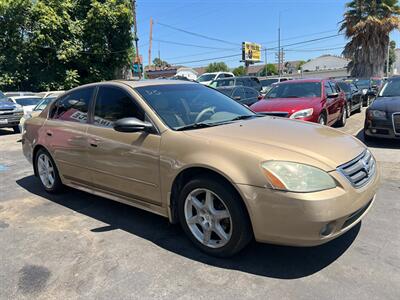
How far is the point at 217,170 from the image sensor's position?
3146mm

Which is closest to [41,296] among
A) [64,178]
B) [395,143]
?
[64,178]

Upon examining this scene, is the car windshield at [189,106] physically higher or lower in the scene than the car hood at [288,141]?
higher

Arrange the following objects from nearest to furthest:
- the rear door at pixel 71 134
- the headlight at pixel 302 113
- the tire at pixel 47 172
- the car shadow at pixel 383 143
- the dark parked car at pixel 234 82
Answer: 1. the rear door at pixel 71 134
2. the tire at pixel 47 172
3. the car shadow at pixel 383 143
4. the headlight at pixel 302 113
5. the dark parked car at pixel 234 82

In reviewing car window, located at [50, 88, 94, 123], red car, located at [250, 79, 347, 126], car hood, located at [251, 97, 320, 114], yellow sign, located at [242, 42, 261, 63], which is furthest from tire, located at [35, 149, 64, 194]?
yellow sign, located at [242, 42, 261, 63]

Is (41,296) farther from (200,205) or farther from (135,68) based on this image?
(135,68)

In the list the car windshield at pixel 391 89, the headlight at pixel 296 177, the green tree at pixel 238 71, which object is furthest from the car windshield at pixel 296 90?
the green tree at pixel 238 71

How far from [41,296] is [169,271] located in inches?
40.9

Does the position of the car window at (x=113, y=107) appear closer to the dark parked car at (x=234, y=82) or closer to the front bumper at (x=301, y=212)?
the front bumper at (x=301, y=212)

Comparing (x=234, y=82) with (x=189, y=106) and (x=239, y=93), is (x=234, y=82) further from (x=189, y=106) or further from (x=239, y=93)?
(x=189, y=106)

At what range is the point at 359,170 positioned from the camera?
3.25 m

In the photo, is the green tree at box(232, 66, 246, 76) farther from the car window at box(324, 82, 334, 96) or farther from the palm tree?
the car window at box(324, 82, 334, 96)

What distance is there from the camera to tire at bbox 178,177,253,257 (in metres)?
3.11

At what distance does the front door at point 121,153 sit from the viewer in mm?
3713

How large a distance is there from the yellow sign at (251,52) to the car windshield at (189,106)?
51499 millimetres
